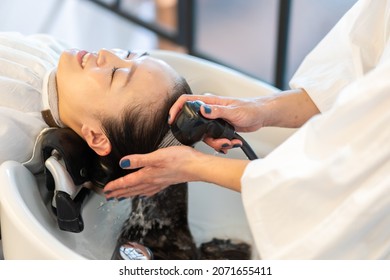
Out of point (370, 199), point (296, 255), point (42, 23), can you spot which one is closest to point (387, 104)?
point (370, 199)

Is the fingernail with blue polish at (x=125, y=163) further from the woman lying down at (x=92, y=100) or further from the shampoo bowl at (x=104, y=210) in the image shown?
the shampoo bowl at (x=104, y=210)

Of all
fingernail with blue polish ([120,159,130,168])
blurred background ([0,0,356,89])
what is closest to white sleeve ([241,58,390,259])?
fingernail with blue polish ([120,159,130,168])

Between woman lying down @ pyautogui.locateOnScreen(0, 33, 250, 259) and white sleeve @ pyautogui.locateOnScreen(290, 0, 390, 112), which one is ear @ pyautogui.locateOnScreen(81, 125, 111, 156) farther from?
white sleeve @ pyautogui.locateOnScreen(290, 0, 390, 112)

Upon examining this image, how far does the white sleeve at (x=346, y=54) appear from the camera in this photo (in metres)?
1.36

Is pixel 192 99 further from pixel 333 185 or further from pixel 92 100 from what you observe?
pixel 333 185

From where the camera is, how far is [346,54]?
1.43 m

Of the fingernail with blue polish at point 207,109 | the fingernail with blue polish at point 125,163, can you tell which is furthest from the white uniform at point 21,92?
the fingernail with blue polish at point 207,109

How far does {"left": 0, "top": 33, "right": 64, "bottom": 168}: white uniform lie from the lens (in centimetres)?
136

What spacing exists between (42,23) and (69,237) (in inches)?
77.3

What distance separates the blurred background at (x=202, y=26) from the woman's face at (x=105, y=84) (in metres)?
1.18

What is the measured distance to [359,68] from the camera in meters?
1.39

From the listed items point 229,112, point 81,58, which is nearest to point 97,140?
point 81,58
